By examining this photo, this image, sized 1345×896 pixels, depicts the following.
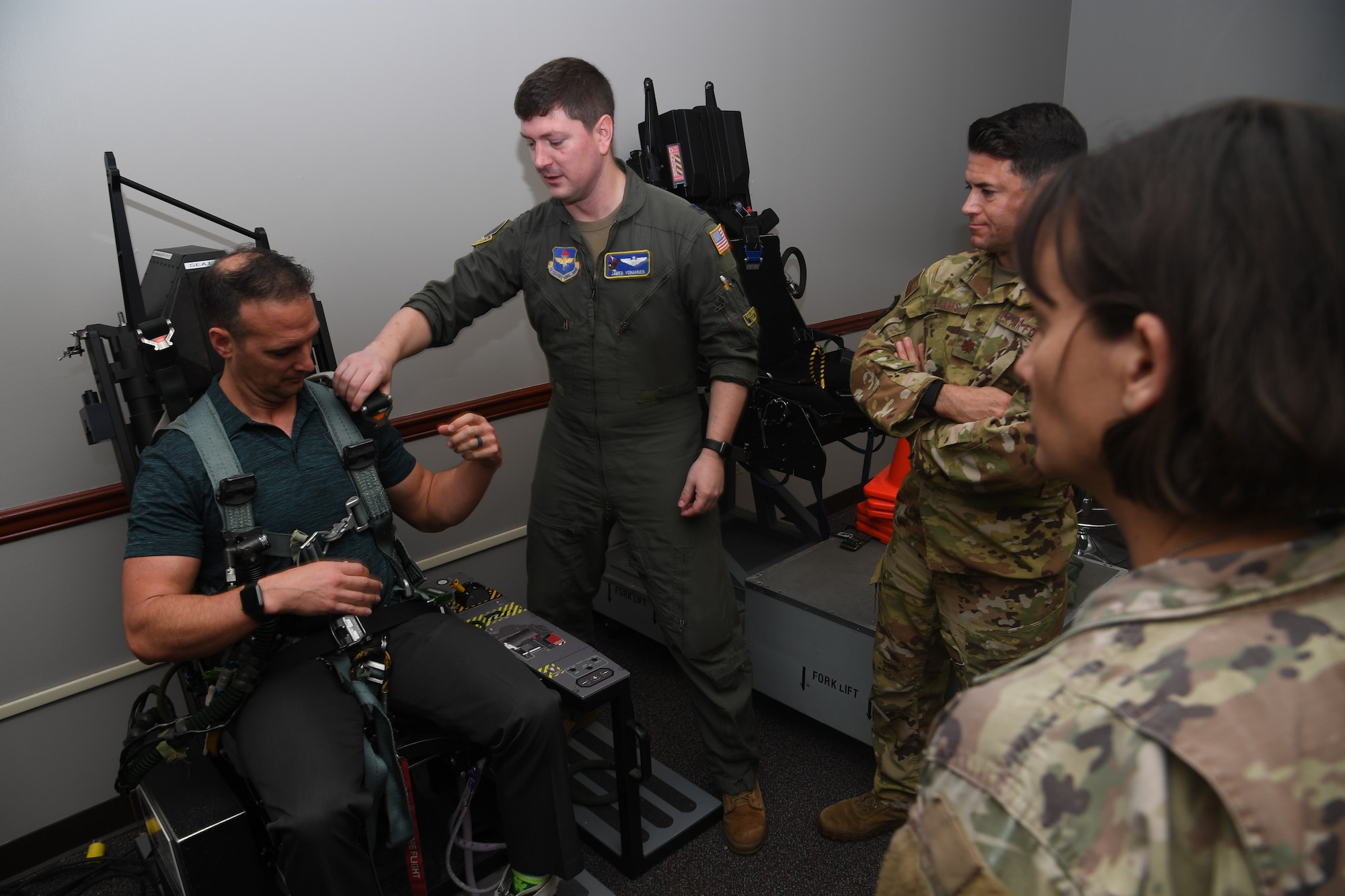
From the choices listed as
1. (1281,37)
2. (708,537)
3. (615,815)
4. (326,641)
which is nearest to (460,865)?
(615,815)

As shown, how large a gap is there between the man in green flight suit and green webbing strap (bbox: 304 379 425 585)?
0.21 meters

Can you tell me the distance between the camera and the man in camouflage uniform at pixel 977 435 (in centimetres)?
148

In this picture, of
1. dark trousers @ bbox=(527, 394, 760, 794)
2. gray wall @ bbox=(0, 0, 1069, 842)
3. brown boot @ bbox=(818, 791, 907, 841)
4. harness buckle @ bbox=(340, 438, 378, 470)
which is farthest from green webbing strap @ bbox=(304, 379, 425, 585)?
brown boot @ bbox=(818, 791, 907, 841)

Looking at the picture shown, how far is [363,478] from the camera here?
5.43 feet

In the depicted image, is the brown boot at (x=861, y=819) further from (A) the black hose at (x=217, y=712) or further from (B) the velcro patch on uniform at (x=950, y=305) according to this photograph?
(A) the black hose at (x=217, y=712)

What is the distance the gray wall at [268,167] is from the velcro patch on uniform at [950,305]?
143 centimetres

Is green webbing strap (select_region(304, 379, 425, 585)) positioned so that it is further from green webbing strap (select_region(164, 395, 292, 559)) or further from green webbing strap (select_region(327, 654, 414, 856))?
green webbing strap (select_region(327, 654, 414, 856))

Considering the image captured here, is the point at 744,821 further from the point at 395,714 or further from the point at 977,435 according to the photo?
the point at 977,435

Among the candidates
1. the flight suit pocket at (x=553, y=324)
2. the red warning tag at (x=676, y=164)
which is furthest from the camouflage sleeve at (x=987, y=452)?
the red warning tag at (x=676, y=164)

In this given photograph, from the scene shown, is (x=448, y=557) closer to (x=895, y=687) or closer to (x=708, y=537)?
(x=708, y=537)

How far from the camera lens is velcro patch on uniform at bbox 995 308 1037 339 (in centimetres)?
152

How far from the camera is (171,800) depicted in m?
1.41

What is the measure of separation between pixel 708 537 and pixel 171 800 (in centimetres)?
115

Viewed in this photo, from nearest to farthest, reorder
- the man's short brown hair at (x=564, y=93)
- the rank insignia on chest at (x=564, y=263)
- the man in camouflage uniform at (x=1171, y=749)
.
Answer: the man in camouflage uniform at (x=1171, y=749)
the man's short brown hair at (x=564, y=93)
the rank insignia on chest at (x=564, y=263)
